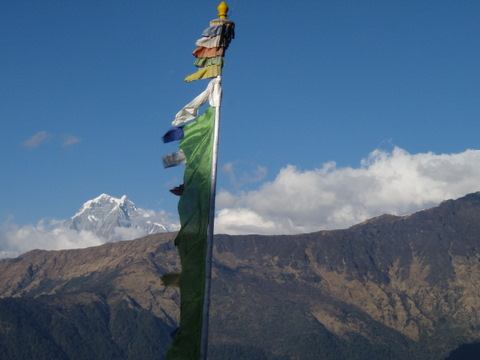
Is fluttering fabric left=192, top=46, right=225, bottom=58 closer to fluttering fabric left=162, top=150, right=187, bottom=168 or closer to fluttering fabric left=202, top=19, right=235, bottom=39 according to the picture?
fluttering fabric left=202, top=19, right=235, bottom=39

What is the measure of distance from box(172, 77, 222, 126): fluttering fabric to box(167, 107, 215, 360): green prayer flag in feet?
1.25

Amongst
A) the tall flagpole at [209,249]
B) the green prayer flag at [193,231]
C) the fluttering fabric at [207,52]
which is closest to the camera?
the tall flagpole at [209,249]

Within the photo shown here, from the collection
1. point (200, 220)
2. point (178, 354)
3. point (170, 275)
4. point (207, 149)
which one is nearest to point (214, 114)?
point (207, 149)

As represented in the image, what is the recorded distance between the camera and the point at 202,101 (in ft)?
84.8

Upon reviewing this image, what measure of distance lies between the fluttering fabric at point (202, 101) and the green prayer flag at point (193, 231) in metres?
0.38

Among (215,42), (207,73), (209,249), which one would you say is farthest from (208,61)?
(209,249)

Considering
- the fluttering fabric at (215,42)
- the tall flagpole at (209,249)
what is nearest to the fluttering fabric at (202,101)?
the tall flagpole at (209,249)

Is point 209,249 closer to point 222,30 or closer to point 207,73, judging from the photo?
point 207,73

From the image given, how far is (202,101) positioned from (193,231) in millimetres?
4475

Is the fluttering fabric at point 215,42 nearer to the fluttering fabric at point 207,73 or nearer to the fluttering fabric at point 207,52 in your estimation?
the fluttering fabric at point 207,52

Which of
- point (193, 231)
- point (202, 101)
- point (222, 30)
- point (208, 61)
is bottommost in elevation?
point (193, 231)

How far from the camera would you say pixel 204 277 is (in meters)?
23.6

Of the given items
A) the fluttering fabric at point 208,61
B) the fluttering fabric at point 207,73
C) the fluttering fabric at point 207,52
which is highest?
the fluttering fabric at point 207,52

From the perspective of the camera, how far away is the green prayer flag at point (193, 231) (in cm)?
2352
